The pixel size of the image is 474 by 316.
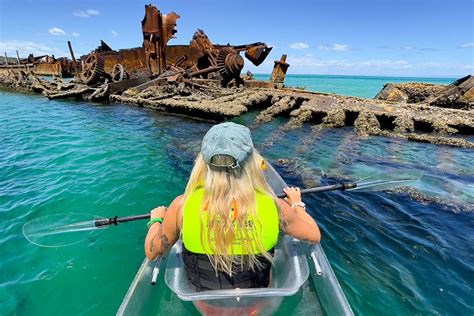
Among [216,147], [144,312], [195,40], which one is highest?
[195,40]

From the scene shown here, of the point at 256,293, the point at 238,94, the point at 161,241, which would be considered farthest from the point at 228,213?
the point at 238,94

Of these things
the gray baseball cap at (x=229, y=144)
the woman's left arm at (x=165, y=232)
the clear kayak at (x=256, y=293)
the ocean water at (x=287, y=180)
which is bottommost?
the ocean water at (x=287, y=180)

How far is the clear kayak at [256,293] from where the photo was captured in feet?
7.36

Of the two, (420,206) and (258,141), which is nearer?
(420,206)

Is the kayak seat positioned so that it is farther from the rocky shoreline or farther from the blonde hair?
the rocky shoreline

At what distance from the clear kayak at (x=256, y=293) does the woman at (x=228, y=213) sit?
163 mm

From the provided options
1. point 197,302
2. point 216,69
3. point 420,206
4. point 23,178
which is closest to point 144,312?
point 197,302

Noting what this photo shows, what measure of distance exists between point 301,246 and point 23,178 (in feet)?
22.9

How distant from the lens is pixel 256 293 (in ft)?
7.07

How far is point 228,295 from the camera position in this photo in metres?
2.16

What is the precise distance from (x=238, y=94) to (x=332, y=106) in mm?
4893

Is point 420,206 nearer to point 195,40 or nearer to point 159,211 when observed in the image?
point 159,211

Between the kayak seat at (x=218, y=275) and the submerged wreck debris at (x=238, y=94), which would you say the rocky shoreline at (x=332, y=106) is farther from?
the kayak seat at (x=218, y=275)

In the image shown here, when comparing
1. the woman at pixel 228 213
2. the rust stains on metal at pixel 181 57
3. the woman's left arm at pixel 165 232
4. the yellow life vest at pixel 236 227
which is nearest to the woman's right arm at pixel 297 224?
the woman at pixel 228 213
